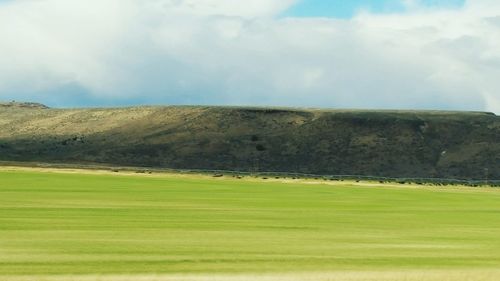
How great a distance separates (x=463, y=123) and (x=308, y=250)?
166784 mm

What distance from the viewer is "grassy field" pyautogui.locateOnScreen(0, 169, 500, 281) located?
81.6 ft

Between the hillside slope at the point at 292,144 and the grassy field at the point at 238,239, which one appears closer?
the grassy field at the point at 238,239

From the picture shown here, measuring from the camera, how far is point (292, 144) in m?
178

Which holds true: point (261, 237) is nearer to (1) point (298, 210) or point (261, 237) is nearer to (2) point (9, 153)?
(1) point (298, 210)

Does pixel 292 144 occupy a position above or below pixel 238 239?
below

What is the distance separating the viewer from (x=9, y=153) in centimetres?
16750

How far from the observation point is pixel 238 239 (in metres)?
32.4

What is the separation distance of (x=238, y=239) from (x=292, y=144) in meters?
146

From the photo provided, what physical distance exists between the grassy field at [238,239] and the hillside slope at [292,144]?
355 feet

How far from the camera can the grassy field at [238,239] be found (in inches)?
979

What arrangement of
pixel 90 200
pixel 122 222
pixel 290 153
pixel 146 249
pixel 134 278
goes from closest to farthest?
1. pixel 134 278
2. pixel 146 249
3. pixel 122 222
4. pixel 90 200
5. pixel 290 153

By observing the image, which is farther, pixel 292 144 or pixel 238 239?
pixel 292 144

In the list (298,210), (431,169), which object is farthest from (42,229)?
(431,169)

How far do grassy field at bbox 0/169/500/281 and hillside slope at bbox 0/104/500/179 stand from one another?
108m
